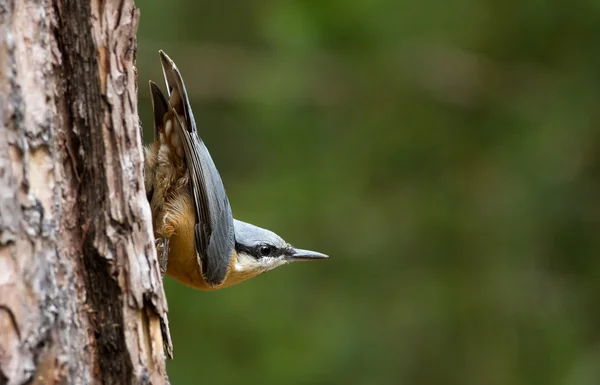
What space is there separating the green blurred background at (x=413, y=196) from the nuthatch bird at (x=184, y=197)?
212 cm

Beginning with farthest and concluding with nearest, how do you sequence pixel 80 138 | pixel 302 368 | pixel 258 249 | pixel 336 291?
pixel 336 291
pixel 302 368
pixel 258 249
pixel 80 138

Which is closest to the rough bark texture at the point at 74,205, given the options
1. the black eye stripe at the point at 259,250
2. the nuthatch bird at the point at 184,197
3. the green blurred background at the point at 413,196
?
the nuthatch bird at the point at 184,197

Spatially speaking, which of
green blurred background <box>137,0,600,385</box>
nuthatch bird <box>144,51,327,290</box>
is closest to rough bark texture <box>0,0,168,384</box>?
nuthatch bird <box>144,51,327,290</box>

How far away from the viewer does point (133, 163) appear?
230cm

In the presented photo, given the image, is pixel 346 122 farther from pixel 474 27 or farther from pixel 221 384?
pixel 221 384

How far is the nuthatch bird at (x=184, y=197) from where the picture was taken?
3484mm

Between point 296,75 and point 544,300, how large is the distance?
8.15 ft

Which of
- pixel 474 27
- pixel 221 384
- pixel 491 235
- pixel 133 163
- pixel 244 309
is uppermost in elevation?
pixel 474 27

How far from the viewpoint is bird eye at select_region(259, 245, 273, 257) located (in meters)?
4.23

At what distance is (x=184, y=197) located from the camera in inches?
144

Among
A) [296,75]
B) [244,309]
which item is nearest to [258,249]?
[244,309]

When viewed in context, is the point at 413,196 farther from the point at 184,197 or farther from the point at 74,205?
the point at 74,205

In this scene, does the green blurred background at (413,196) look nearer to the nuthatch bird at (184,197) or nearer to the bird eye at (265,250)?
the bird eye at (265,250)

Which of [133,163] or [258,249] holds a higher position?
[133,163]
